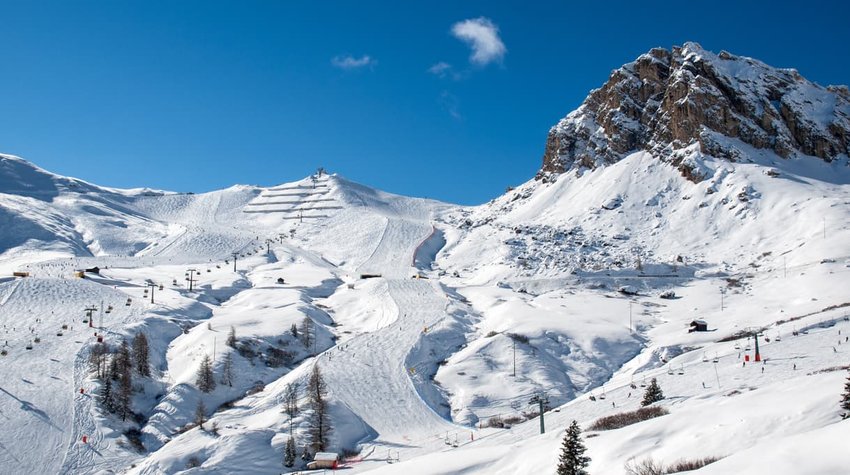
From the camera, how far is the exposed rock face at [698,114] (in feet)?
478

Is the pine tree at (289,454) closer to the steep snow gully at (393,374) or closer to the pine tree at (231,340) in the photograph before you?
the steep snow gully at (393,374)

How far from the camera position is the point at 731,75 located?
521 feet

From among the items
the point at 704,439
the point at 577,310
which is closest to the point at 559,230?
the point at 577,310

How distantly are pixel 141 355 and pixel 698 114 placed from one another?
130 meters

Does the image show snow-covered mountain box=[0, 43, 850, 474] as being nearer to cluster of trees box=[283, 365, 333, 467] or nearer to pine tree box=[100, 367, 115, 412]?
cluster of trees box=[283, 365, 333, 467]

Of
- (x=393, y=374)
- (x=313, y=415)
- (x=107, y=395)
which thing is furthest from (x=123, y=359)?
(x=393, y=374)

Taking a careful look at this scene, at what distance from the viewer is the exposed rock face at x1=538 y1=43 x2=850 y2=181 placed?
145625 mm

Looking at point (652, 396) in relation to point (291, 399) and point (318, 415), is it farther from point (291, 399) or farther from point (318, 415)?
point (291, 399)

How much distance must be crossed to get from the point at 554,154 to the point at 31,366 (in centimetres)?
14407

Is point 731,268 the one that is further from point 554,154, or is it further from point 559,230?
point 554,154

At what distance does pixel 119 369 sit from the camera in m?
57.9

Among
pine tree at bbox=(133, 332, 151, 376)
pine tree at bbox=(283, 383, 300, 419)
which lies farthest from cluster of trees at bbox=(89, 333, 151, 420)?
pine tree at bbox=(283, 383, 300, 419)

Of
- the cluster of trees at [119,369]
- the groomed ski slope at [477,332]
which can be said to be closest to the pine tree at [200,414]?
the groomed ski slope at [477,332]

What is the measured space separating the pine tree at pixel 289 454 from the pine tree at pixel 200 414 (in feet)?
25.7
